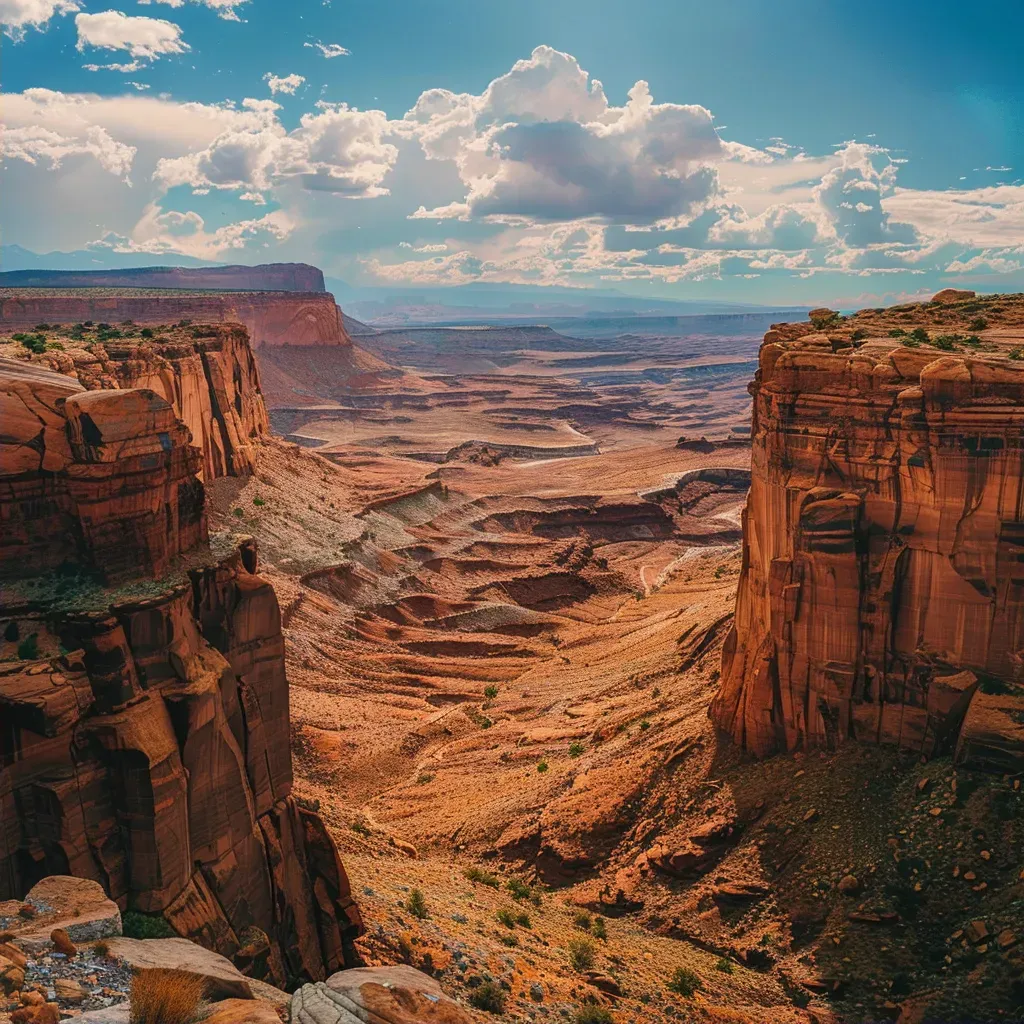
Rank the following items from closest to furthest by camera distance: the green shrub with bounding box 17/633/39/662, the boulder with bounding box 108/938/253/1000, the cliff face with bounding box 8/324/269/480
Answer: the boulder with bounding box 108/938/253/1000 < the green shrub with bounding box 17/633/39/662 < the cliff face with bounding box 8/324/269/480

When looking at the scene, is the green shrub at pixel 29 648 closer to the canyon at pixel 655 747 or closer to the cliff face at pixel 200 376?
the canyon at pixel 655 747

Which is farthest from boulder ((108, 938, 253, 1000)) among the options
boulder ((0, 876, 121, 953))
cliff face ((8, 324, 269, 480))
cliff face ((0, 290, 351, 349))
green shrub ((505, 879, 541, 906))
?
cliff face ((0, 290, 351, 349))

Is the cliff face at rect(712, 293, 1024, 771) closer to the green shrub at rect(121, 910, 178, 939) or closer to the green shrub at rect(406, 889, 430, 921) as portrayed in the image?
the green shrub at rect(406, 889, 430, 921)

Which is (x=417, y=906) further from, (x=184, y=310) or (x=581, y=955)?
(x=184, y=310)

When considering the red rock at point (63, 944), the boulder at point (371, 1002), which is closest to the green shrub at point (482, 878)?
the boulder at point (371, 1002)

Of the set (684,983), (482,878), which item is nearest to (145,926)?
(684,983)

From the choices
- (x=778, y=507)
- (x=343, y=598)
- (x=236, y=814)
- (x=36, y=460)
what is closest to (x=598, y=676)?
(x=778, y=507)

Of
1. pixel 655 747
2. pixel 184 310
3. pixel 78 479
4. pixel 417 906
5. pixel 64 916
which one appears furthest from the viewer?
pixel 184 310

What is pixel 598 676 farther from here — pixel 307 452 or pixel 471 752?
pixel 307 452
